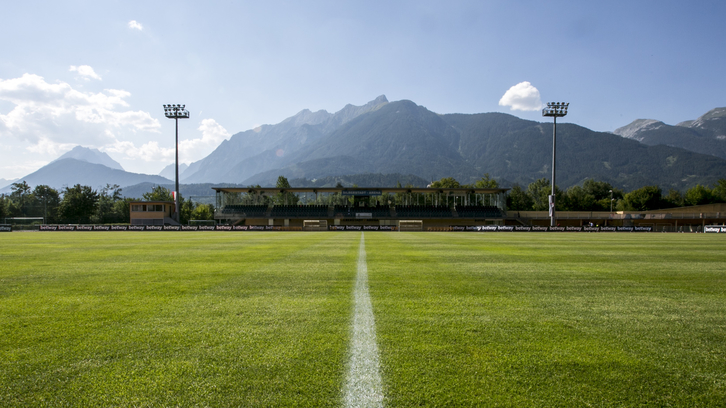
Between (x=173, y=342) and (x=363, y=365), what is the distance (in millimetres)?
1967

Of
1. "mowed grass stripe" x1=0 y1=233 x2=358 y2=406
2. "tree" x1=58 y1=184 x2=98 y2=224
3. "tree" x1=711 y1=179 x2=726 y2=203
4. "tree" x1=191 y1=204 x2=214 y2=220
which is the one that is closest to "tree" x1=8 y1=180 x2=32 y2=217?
"tree" x1=58 y1=184 x2=98 y2=224

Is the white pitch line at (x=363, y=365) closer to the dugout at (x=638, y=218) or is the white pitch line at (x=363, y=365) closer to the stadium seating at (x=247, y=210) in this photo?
the stadium seating at (x=247, y=210)

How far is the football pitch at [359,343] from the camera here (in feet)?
8.29

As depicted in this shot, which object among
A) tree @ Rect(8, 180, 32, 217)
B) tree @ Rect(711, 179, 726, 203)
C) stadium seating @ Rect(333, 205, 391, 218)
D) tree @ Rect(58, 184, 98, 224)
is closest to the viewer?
stadium seating @ Rect(333, 205, 391, 218)

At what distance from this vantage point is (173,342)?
11.5ft

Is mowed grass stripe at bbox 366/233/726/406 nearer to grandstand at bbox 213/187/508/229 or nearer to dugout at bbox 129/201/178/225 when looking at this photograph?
grandstand at bbox 213/187/508/229

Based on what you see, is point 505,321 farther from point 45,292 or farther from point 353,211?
point 353,211

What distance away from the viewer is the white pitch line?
2488mm

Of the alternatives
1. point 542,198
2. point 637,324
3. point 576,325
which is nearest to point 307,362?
point 576,325

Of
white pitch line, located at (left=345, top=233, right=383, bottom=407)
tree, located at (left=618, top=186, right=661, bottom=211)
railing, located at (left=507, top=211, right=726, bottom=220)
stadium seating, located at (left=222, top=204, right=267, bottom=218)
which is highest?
tree, located at (left=618, top=186, right=661, bottom=211)

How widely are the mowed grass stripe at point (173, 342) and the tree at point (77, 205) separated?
77715mm

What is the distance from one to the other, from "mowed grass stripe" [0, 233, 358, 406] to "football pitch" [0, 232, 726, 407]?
2cm

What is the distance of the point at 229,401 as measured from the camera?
2.39 metres

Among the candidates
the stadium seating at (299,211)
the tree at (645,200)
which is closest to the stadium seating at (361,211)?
the stadium seating at (299,211)
